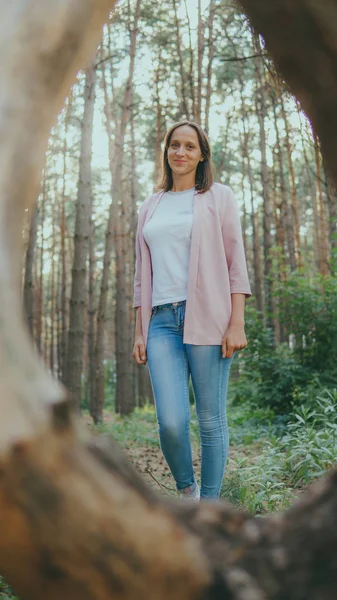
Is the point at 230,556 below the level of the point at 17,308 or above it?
below

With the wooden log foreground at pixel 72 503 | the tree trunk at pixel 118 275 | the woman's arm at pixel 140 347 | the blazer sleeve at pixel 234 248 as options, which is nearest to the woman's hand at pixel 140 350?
the woman's arm at pixel 140 347

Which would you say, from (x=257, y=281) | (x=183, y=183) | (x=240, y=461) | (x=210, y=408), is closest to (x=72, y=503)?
(x=210, y=408)

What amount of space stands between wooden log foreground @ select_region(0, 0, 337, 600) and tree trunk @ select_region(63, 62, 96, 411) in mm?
7563

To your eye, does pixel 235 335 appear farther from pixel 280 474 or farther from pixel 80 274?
pixel 80 274

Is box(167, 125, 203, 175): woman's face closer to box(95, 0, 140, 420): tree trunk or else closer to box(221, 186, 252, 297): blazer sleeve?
box(221, 186, 252, 297): blazer sleeve

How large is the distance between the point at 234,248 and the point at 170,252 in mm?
343

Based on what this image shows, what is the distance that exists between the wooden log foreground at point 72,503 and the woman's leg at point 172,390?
62.8 inches

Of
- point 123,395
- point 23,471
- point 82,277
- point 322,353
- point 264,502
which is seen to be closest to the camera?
point 23,471

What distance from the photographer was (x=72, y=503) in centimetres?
113

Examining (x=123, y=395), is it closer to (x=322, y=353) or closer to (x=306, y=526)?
(x=322, y=353)

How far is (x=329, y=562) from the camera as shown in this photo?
1248 mm

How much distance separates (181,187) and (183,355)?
38.9 inches

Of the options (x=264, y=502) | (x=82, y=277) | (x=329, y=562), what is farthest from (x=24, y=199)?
(x=82, y=277)

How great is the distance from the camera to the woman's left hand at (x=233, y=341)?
3.05 metres
